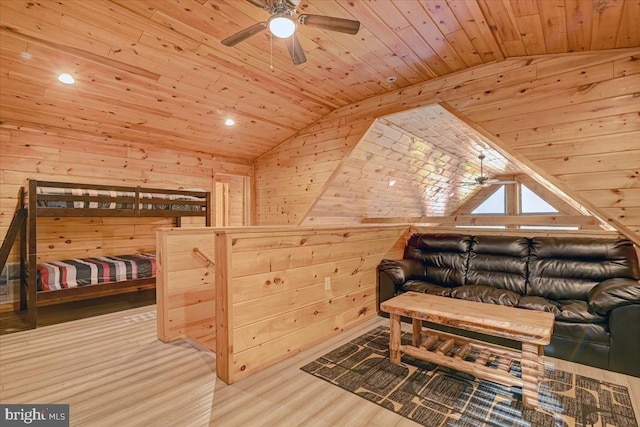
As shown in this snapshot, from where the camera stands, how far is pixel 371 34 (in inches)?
111

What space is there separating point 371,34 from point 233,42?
125cm

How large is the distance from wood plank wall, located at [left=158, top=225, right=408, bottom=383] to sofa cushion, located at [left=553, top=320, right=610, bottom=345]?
1.83 meters

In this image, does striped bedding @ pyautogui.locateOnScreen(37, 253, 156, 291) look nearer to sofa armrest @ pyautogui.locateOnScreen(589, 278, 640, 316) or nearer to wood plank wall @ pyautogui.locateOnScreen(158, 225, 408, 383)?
wood plank wall @ pyautogui.locateOnScreen(158, 225, 408, 383)

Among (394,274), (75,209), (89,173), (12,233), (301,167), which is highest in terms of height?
(301,167)

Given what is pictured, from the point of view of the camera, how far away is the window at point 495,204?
8.56m

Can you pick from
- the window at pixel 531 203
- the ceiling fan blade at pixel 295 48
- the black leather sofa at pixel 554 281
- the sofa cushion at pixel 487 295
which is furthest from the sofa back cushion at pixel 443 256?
the window at pixel 531 203

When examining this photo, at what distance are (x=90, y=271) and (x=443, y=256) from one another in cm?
425

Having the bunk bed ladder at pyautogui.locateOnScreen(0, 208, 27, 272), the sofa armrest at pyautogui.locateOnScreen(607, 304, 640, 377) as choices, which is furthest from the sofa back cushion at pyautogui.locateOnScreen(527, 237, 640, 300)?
the bunk bed ladder at pyautogui.locateOnScreen(0, 208, 27, 272)

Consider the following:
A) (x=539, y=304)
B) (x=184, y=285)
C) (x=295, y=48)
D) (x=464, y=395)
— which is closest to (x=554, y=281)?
(x=539, y=304)

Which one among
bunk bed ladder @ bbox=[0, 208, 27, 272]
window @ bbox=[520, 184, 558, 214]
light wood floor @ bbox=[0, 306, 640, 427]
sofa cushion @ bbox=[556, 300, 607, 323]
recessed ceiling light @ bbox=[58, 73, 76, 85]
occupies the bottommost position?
light wood floor @ bbox=[0, 306, 640, 427]

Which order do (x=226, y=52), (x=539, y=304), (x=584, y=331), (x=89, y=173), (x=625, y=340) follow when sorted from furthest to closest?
(x=89, y=173), (x=226, y=52), (x=539, y=304), (x=584, y=331), (x=625, y=340)

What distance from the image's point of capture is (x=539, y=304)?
9.27 ft

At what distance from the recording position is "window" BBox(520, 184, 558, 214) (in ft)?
25.6

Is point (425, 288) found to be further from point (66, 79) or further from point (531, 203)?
point (531, 203)
